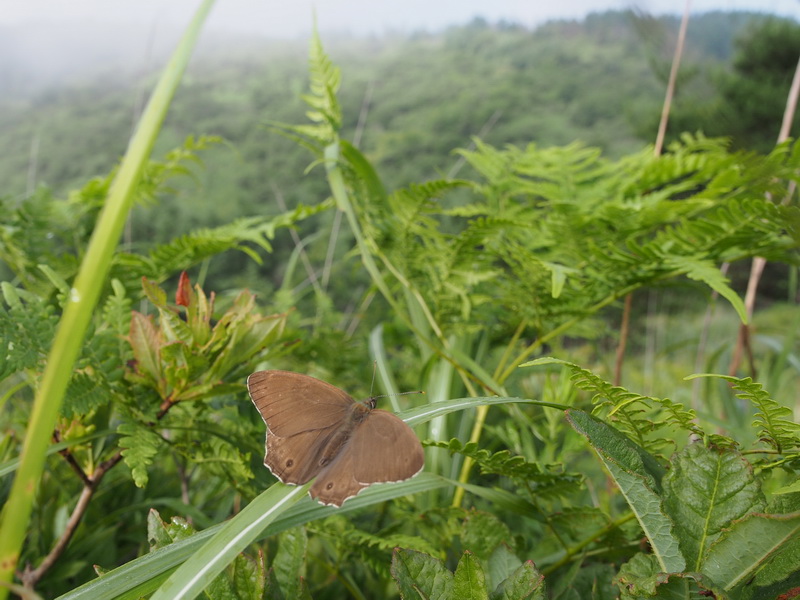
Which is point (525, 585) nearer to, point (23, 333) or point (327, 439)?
point (327, 439)

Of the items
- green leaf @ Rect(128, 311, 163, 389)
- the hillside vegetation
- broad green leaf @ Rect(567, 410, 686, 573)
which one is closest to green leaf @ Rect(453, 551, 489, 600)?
the hillside vegetation

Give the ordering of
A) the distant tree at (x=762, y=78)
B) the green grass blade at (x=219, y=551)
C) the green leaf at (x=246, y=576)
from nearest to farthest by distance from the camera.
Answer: the green grass blade at (x=219, y=551)
the green leaf at (x=246, y=576)
the distant tree at (x=762, y=78)

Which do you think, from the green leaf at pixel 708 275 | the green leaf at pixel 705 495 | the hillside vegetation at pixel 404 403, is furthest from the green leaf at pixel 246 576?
the green leaf at pixel 708 275

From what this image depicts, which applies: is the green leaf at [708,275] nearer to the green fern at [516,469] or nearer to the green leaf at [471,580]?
the green fern at [516,469]

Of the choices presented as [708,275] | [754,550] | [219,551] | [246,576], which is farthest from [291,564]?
→ [708,275]

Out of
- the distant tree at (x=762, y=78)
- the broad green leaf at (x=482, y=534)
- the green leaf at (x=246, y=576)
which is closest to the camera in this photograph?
the green leaf at (x=246, y=576)

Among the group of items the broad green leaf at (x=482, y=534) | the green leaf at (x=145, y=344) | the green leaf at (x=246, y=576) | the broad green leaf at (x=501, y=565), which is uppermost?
the green leaf at (x=145, y=344)

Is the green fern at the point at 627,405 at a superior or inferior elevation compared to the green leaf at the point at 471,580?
superior

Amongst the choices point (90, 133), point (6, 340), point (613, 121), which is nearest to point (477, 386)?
point (6, 340)
